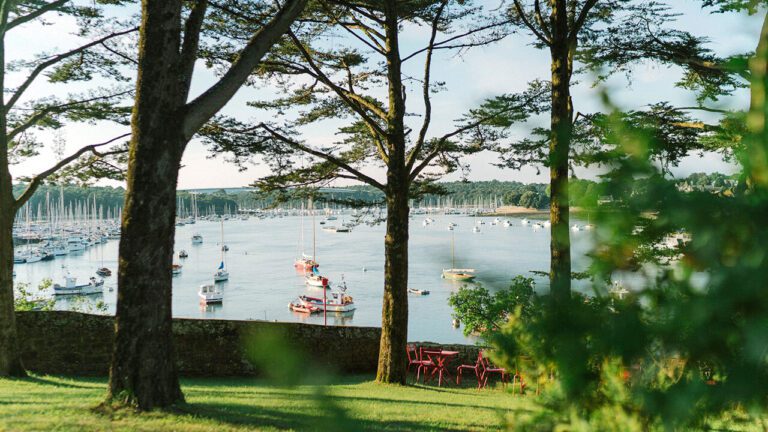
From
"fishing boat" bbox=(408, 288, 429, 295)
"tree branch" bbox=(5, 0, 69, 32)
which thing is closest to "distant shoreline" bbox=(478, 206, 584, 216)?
"tree branch" bbox=(5, 0, 69, 32)

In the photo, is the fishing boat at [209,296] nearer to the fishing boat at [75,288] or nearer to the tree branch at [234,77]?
the fishing boat at [75,288]

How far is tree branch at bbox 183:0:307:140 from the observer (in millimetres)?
6223

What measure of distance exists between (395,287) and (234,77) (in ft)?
19.8

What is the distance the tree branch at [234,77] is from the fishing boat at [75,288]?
156 feet

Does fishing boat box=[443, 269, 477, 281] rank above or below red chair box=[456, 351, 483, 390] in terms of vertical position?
above

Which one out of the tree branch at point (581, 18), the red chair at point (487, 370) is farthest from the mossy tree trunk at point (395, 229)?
the tree branch at point (581, 18)

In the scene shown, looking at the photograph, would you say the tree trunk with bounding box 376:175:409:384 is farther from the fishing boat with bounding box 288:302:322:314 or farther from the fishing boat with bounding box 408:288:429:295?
the fishing boat with bounding box 408:288:429:295

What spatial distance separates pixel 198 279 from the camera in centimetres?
5816

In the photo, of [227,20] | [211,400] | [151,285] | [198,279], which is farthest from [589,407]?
[198,279]

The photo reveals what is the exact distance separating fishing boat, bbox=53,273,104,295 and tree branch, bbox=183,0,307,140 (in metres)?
47.5

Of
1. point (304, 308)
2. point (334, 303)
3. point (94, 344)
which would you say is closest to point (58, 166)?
point (94, 344)

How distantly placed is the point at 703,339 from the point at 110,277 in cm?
6493

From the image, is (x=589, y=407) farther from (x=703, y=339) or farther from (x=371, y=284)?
(x=371, y=284)

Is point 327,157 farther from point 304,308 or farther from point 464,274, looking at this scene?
point 304,308
